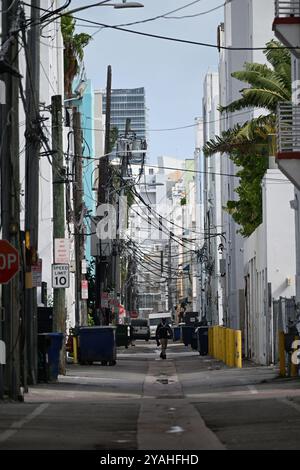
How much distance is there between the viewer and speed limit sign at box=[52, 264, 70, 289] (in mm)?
35625

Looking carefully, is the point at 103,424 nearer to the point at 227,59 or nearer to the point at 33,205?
the point at 33,205

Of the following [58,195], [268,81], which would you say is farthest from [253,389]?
[268,81]

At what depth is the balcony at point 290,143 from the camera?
29.3 metres

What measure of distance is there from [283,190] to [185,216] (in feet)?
503

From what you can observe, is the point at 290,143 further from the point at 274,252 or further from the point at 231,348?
the point at 231,348

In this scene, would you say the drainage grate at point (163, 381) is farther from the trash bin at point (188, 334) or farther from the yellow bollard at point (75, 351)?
the trash bin at point (188, 334)

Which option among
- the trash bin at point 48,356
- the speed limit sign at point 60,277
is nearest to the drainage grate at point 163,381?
the trash bin at point 48,356

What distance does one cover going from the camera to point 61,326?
3572cm

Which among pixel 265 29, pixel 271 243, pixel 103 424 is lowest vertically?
pixel 103 424

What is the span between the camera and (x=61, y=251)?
3612 centimetres

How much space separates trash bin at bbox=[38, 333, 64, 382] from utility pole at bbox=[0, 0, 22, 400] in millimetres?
6064
